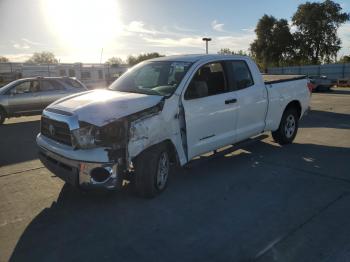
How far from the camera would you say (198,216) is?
4.45 metres

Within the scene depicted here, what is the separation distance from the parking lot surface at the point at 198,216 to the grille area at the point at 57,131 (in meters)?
0.82

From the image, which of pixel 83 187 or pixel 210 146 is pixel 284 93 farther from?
pixel 83 187

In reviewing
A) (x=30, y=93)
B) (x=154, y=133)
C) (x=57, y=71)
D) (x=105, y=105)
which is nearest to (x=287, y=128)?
(x=154, y=133)

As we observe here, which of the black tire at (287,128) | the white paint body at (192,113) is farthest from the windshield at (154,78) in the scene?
the black tire at (287,128)

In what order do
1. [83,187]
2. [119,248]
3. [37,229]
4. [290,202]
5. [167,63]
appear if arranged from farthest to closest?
[167,63] < [290,202] < [83,187] < [37,229] < [119,248]

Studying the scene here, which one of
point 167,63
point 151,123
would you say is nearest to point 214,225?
point 151,123

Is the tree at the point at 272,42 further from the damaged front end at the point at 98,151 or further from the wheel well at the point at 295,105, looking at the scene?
the damaged front end at the point at 98,151

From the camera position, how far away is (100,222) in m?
4.35

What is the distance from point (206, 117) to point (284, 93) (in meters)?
2.69

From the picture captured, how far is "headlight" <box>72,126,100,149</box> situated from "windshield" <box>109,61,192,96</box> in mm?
1156

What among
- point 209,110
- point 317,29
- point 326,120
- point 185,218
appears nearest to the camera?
point 185,218

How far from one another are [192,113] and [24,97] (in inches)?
371

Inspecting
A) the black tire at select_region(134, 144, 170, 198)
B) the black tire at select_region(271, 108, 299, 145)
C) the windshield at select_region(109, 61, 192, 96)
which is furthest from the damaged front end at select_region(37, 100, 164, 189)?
the black tire at select_region(271, 108, 299, 145)

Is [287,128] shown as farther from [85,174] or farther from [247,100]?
[85,174]
